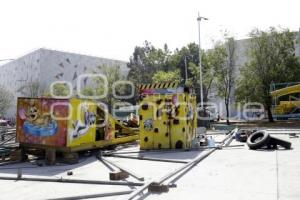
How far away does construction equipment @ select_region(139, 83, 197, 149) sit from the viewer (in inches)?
480

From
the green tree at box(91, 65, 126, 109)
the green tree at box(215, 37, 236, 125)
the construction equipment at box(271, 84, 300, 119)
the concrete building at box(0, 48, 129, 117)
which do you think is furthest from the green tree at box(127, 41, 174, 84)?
the construction equipment at box(271, 84, 300, 119)

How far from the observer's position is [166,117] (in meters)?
12.3

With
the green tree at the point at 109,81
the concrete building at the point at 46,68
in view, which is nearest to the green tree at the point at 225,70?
the green tree at the point at 109,81

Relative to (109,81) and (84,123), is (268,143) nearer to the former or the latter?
(84,123)

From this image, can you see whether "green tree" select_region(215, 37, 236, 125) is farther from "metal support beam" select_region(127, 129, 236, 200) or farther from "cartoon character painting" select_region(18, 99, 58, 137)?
"cartoon character painting" select_region(18, 99, 58, 137)

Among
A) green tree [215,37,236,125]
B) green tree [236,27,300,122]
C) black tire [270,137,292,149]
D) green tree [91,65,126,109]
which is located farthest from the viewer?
green tree [91,65,126,109]

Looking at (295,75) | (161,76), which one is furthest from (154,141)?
(161,76)

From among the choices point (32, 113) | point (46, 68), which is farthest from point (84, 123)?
point (46, 68)

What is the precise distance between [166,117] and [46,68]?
60984mm

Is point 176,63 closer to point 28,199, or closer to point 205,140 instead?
point 205,140

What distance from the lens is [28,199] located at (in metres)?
5.98

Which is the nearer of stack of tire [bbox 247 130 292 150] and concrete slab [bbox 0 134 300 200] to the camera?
concrete slab [bbox 0 134 300 200]

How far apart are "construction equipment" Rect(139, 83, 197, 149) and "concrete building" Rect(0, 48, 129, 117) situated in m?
52.3

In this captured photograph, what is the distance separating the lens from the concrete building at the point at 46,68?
69.2 m
